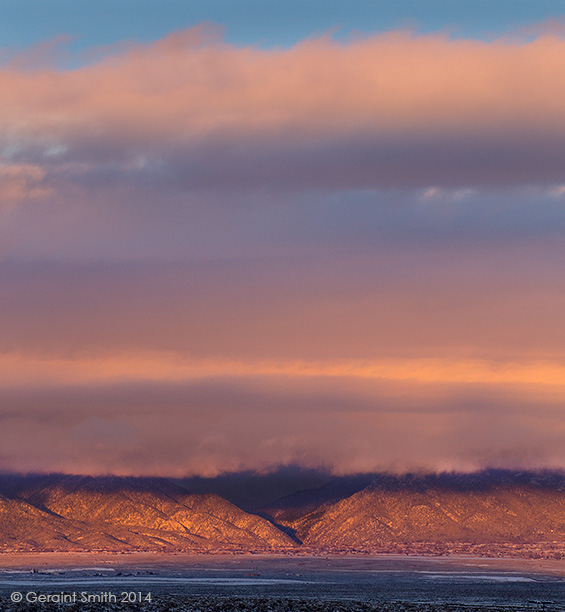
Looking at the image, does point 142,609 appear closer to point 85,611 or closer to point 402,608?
point 85,611

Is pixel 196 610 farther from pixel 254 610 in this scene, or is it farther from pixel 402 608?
pixel 402 608

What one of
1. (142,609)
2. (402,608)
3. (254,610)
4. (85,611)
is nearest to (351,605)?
(402,608)

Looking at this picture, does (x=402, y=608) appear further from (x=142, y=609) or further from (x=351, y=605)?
(x=142, y=609)

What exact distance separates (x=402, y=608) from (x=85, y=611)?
5461 cm

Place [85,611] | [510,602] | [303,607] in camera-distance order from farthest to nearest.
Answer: [510,602]
[303,607]
[85,611]

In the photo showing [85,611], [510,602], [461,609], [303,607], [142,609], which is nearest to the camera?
[85,611]

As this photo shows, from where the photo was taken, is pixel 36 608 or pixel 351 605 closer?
pixel 36 608

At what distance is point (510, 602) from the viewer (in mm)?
196500

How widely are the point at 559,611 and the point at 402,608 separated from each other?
105 feet

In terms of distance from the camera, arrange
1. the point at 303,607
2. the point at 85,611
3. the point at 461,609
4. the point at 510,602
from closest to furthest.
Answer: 1. the point at 85,611
2. the point at 303,607
3. the point at 461,609
4. the point at 510,602

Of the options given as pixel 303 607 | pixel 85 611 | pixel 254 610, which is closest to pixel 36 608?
pixel 85 611

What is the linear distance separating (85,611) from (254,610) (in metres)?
27.1

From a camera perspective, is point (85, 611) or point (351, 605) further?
point (351, 605)

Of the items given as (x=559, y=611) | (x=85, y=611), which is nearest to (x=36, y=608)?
(x=85, y=611)
